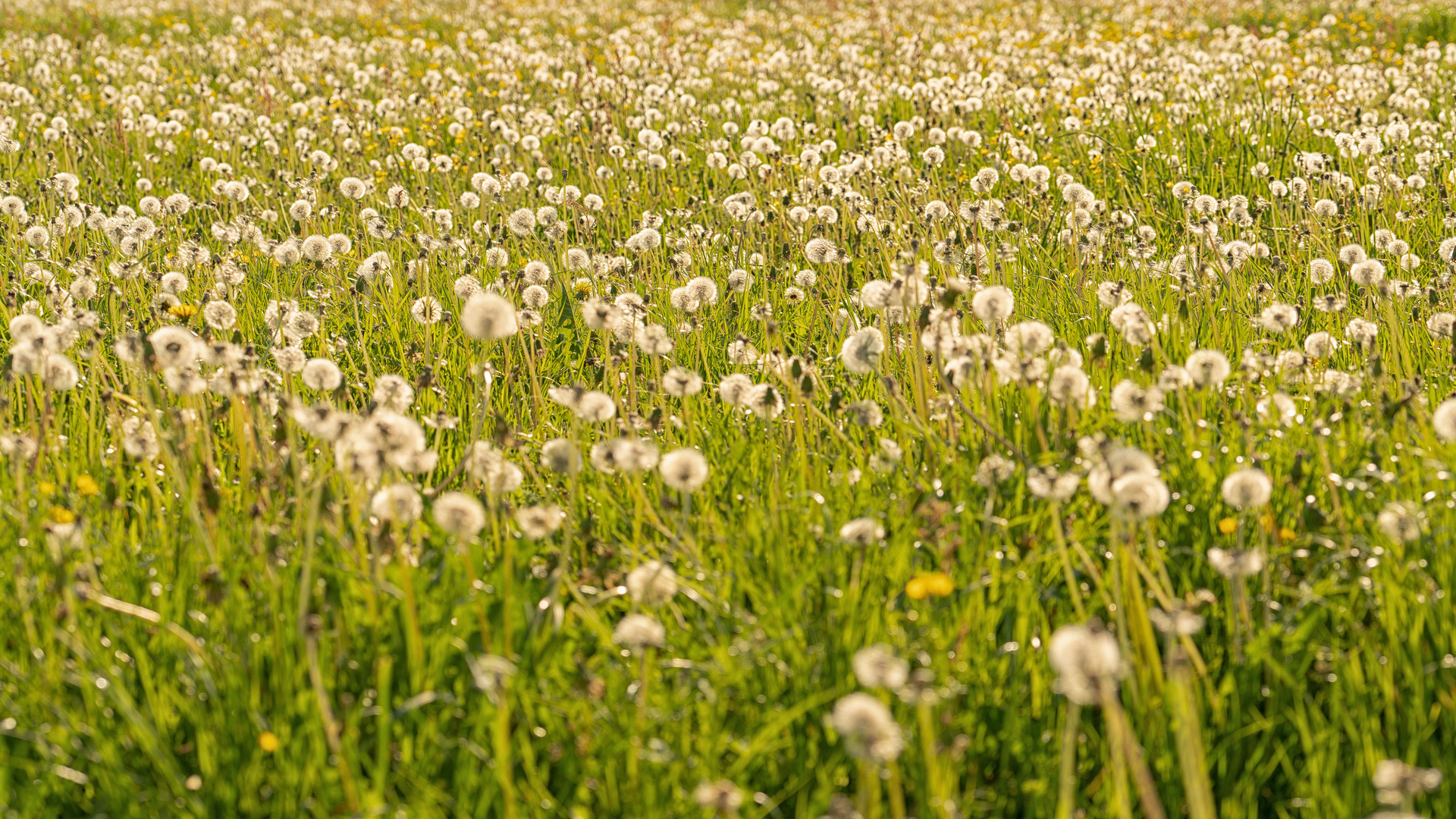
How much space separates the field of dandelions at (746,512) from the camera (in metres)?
1.91

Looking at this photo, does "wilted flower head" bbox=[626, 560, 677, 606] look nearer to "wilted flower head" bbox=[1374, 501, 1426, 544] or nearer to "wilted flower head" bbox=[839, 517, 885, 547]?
"wilted flower head" bbox=[839, 517, 885, 547]

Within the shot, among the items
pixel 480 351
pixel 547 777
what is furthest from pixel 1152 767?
pixel 480 351

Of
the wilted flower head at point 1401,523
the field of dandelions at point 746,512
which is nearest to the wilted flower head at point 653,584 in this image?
Result: the field of dandelions at point 746,512

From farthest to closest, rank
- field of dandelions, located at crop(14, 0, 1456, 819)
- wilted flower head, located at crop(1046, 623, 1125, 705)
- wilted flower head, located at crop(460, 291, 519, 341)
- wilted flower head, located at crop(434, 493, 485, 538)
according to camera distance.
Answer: wilted flower head, located at crop(460, 291, 519, 341), wilted flower head, located at crop(434, 493, 485, 538), field of dandelions, located at crop(14, 0, 1456, 819), wilted flower head, located at crop(1046, 623, 1125, 705)

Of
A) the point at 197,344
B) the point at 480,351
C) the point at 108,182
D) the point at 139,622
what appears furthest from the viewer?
the point at 108,182

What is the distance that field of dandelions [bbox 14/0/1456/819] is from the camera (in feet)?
6.26

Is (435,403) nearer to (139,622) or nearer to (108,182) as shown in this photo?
(139,622)

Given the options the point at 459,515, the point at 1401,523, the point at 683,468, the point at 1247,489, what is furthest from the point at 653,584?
the point at 1401,523

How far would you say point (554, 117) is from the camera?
8.14 metres

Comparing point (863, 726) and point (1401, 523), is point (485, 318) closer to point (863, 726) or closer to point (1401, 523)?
point (863, 726)

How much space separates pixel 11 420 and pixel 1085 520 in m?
2.73

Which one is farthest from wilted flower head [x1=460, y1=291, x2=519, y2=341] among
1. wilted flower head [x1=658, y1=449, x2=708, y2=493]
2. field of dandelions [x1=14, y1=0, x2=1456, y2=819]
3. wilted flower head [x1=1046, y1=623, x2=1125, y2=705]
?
wilted flower head [x1=1046, y1=623, x2=1125, y2=705]

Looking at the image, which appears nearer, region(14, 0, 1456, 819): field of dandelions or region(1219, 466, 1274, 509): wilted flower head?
region(14, 0, 1456, 819): field of dandelions

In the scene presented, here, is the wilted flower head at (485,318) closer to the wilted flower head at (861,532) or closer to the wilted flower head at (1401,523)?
the wilted flower head at (861,532)
